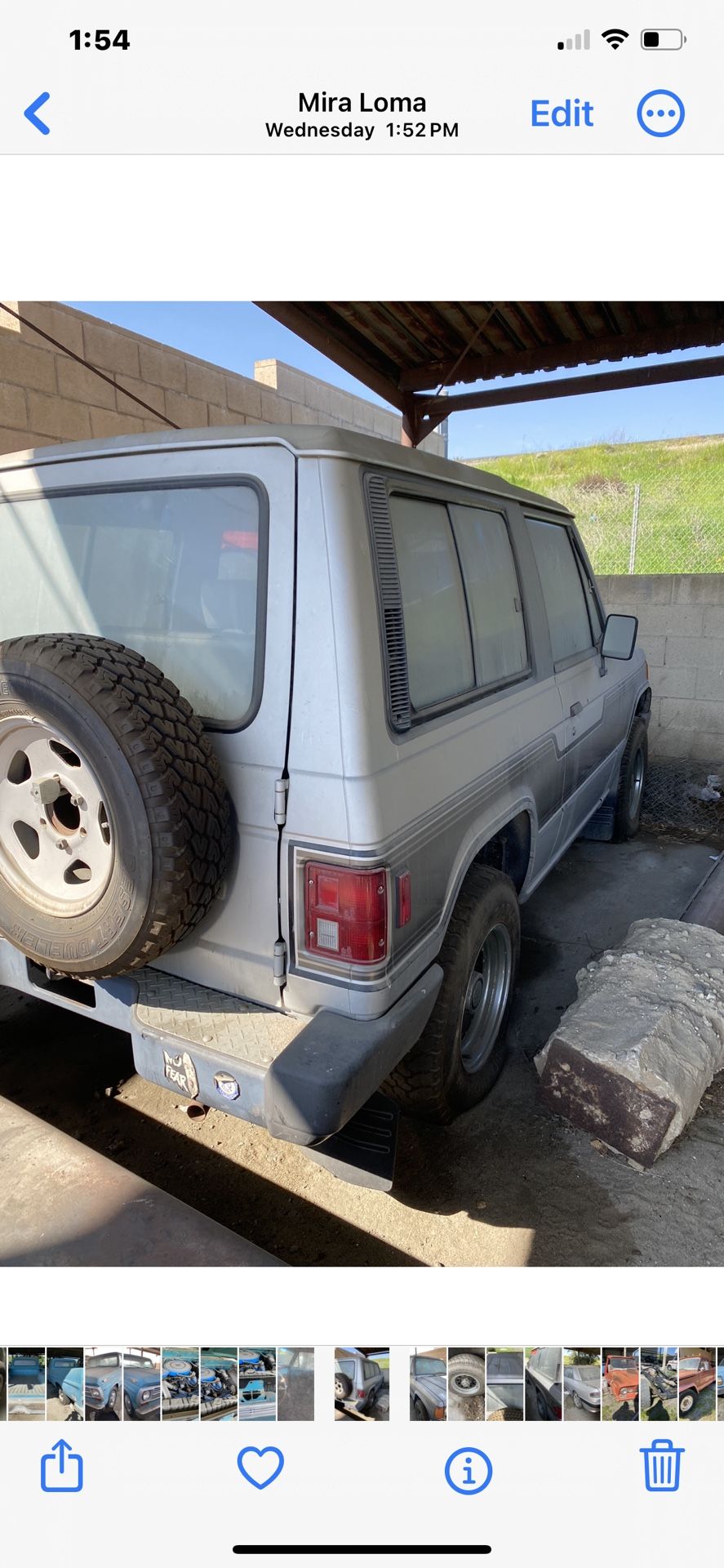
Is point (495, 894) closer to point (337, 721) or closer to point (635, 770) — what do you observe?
point (337, 721)

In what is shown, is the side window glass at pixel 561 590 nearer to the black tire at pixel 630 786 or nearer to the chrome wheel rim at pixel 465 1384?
the black tire at pixel 630 786

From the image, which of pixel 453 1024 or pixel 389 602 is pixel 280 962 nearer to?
pixel 453 1024

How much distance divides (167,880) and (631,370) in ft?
21.9

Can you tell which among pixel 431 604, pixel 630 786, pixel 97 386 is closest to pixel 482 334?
pixel 97 386

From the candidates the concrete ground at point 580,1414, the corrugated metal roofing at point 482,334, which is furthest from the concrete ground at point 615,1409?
the corrugated metal roofing at point 482,334

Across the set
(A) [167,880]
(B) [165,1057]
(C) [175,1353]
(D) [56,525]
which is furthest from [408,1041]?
(D) [56,525]

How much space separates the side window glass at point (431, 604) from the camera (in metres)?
2.29

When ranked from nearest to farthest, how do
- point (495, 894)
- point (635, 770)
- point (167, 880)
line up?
1. point (167, 880)
2. point (495, 894)
3. point (635, 770)

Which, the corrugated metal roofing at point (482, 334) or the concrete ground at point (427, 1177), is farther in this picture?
the corrugated metal roofing at point (482, 334)

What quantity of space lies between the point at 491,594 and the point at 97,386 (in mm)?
4662

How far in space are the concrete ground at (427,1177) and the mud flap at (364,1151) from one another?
1.51 ft

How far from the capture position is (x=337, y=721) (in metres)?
1.92

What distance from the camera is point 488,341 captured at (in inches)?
247

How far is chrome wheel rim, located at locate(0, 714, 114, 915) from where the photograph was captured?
203 cm
